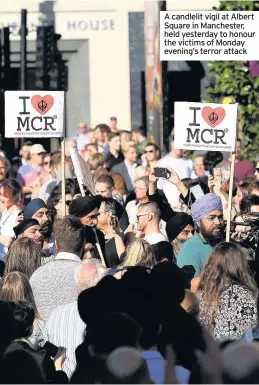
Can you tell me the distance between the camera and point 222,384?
512 cm

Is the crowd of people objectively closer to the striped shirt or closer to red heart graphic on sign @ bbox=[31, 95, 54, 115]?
the striped shirt

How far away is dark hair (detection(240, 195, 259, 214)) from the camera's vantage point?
11961 mm

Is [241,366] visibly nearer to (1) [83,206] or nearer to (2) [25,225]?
(2) [25,225]

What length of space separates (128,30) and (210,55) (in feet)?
39.3

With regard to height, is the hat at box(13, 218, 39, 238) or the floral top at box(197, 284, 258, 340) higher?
the hat at box(13, 218, 39, 238)

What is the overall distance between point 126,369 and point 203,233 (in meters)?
5.22

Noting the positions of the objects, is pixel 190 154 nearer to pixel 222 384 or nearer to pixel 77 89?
pixel 77 89

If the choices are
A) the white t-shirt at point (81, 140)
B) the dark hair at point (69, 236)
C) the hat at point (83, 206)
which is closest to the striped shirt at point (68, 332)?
the dark hair at point (69, 236)

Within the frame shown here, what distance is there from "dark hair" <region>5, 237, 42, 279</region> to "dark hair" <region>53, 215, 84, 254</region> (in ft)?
0.57

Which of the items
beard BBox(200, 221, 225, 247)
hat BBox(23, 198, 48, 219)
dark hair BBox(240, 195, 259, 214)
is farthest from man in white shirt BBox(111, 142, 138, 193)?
beard BBox(200, 221, 225, 247)

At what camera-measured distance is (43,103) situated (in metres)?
13.4

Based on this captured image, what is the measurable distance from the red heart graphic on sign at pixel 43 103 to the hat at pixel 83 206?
1.82m

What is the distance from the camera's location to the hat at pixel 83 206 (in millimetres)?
11602

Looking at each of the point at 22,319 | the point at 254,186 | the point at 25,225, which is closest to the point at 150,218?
the point at 25,225
